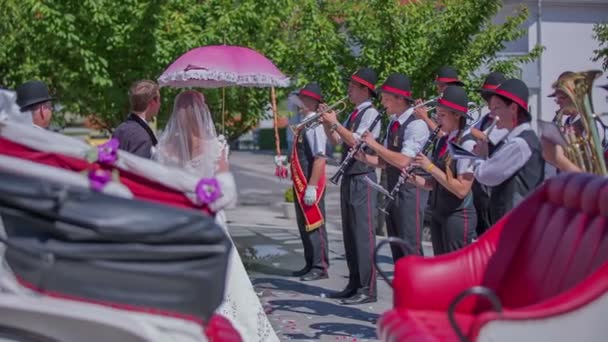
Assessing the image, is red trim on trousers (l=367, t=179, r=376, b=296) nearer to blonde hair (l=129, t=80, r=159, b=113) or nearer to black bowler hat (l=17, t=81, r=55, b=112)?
blonde hair (l=129, t=80, r=159, b=113)

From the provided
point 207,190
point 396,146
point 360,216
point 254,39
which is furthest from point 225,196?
point 254,39

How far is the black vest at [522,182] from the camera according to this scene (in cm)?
649

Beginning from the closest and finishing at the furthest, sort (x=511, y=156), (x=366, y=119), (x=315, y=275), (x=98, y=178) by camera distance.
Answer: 1. (x=98, y=178)
2. (x=511, y=156)
3. (x=366, y=119)
4. (x=315, y=275)

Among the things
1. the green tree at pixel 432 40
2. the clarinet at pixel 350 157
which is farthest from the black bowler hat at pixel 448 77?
the green tree at pixel 432 40

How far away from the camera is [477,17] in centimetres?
1127

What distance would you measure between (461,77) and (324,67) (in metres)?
1.57

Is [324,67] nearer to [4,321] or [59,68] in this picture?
[59,68]

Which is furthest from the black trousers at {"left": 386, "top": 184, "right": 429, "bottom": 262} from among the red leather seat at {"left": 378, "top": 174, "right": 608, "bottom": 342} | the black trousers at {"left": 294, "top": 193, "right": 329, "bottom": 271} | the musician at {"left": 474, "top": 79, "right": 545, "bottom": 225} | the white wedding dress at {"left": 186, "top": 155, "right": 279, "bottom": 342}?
the red leather seat at {"left": 378, "top": 174, "right": 608, "bottom": 342}

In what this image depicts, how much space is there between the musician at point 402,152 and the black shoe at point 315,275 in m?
2.19

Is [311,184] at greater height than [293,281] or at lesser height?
greater

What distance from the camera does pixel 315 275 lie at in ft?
34.5

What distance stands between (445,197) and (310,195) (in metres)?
3.50

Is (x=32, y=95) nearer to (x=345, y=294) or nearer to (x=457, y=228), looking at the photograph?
(x=345, y=294)

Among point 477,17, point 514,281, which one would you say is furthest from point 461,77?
point 514,281
